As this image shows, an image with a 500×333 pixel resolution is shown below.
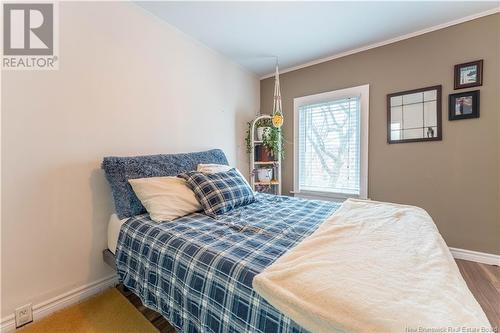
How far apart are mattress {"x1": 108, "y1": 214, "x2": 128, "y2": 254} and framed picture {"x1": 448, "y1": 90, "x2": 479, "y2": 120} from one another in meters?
3.10

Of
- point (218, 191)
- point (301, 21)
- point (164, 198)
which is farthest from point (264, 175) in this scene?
point (301, 21)

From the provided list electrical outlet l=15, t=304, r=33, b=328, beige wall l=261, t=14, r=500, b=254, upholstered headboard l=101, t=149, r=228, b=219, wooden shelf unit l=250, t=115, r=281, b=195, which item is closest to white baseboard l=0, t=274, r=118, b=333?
electrical outlet l=15, t=304, r=33, b=328

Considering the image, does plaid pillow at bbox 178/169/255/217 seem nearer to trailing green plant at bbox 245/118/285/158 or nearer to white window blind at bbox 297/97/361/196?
trailing green plant at bbox 245/118/285/158

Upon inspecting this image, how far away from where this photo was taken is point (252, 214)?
5.53 ft

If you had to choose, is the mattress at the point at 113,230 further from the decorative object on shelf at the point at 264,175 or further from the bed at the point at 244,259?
the decorative object on shelf at the point at 264,175

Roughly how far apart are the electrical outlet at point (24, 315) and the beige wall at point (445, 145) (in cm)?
320

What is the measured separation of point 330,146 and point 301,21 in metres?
1.50

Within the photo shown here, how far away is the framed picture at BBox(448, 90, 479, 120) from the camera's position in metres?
2.08

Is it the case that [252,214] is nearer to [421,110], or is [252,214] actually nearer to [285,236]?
[285,236]

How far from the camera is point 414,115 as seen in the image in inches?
92.9

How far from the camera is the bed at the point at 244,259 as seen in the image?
0.72m

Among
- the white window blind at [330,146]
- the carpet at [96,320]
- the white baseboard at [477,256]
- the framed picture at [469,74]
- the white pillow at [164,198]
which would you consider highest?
the framed picture at [469,74]

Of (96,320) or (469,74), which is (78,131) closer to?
(96,320)

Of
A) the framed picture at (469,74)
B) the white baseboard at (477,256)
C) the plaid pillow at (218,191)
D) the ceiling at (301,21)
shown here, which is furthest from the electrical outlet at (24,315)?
the framed picture at (469,74)
